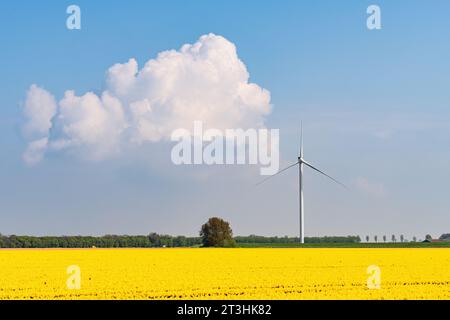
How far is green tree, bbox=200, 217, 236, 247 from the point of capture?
15688 centimetres

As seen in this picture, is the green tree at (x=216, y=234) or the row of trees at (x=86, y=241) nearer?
the green tree at (x=216, y=234)

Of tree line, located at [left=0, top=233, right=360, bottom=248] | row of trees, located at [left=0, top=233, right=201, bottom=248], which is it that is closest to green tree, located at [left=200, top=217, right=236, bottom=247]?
tree line, located at [left=0, top=233, right=360, bottom=248]

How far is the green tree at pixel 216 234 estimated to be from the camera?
156875 mm

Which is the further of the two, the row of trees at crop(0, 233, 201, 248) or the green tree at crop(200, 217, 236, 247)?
the row of trees at crop(0, 233, 201, 248)

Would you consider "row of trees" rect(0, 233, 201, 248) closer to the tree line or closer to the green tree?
the tree line

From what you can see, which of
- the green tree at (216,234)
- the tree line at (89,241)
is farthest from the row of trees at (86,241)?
the green tree at (216,234)

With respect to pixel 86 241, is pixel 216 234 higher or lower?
higher

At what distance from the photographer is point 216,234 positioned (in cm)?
15800

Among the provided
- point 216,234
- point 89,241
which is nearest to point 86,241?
point 89,241

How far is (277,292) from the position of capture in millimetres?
35531

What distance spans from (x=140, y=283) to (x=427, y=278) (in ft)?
58.1

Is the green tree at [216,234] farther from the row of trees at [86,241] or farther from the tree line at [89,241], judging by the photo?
the row of trees at [86,241]

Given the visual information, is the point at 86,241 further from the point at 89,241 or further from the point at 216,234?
the point at 216,234
